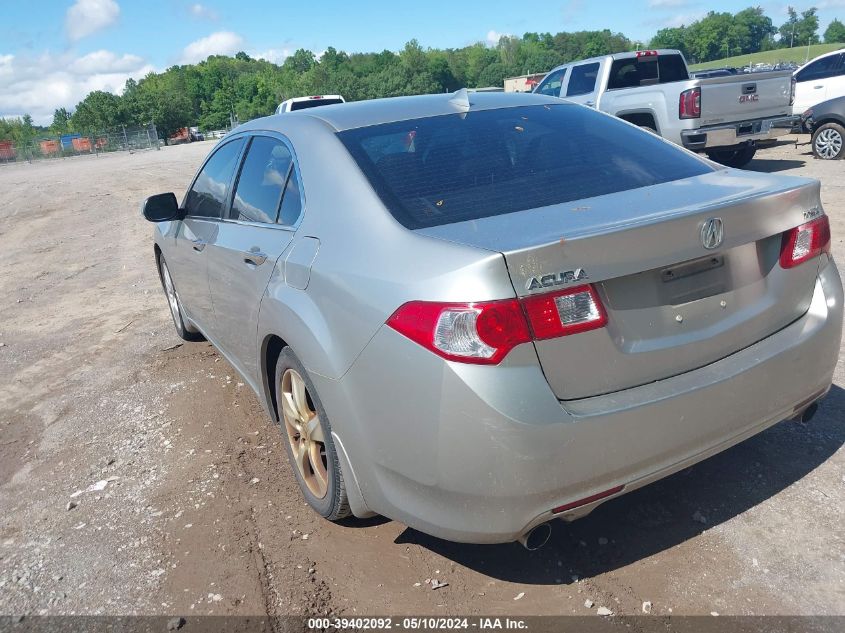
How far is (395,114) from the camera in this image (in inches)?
136

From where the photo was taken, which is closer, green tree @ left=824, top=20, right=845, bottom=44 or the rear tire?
the rear tire

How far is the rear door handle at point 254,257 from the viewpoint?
3379mm

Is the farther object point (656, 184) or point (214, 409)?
point (214, 409)

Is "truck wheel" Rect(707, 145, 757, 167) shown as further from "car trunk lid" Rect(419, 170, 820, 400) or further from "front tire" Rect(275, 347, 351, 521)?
"front tire" Rect(275, 347, 351, 521)

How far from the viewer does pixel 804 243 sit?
111 inches

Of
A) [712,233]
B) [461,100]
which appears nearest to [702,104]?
[461,100]

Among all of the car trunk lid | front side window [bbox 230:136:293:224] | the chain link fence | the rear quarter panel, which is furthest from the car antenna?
the chain link fence

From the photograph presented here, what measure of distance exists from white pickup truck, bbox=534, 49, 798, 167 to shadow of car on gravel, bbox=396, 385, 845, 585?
839cm

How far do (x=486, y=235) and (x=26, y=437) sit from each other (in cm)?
370

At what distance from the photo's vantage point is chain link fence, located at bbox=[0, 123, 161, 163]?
2616 inches

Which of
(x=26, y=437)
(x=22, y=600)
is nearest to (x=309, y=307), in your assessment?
(x=22, y=600)

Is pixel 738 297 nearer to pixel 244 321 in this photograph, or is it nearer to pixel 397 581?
pixel 397 581

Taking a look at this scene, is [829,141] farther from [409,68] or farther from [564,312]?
[409,68]

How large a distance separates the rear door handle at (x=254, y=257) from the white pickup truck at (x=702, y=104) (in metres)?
9.21
